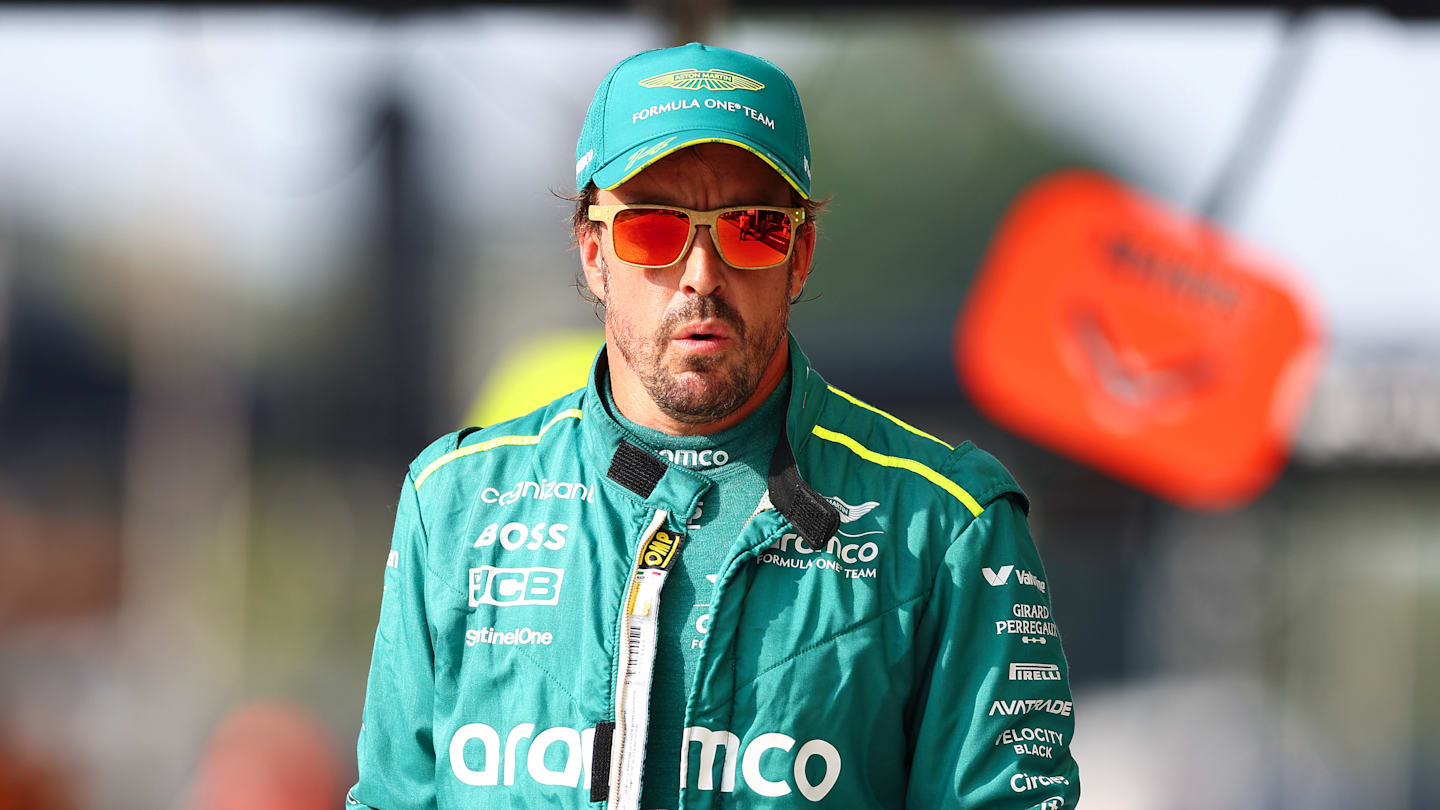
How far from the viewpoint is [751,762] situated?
3.87 ft

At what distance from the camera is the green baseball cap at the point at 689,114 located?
1261mm

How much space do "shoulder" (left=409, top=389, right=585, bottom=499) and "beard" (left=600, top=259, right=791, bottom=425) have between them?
0.45 feet

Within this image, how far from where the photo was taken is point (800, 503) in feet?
4.11

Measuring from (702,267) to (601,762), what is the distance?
43cm

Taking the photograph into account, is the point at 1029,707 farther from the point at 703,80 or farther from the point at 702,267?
the point at 703,80

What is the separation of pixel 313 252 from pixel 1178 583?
8.09ft

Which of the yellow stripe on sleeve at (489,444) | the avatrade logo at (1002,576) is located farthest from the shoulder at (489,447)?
the avatrade logo at (1002,576)

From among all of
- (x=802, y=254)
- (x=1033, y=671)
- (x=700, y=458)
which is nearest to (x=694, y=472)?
(x=700, y=458)

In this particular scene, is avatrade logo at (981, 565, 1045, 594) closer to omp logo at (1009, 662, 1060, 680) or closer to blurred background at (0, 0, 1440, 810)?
omp logo at (1009, 662, 1060, 680)

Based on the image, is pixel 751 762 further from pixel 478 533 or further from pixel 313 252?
pixel 313 252

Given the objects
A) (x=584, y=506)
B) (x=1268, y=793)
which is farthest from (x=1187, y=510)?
(x=584, y=506)

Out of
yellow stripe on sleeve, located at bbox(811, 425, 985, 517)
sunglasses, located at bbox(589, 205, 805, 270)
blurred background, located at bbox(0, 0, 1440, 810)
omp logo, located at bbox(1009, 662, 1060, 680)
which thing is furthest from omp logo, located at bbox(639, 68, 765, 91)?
blurred background, located at bbox(0, 0, 1440, 810)

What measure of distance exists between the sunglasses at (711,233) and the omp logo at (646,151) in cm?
4

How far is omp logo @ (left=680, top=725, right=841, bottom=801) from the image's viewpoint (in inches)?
46.2
